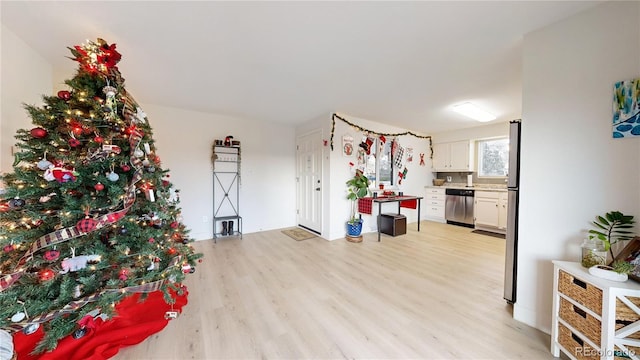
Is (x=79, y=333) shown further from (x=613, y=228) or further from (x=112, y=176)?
(x=613, y=228)

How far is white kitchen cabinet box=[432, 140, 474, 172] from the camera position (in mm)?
5102

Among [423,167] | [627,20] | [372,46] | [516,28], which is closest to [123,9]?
[372,46]

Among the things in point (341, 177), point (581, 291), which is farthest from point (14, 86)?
point (581, 291)

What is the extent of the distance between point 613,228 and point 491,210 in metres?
3.55

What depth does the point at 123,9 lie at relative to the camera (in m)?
1.48

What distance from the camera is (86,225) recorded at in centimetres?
122

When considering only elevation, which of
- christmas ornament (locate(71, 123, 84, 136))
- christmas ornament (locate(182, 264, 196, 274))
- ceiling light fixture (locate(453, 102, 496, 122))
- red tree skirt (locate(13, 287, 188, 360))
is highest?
ceiling light fixture (locate(453, 102, 496, 122))

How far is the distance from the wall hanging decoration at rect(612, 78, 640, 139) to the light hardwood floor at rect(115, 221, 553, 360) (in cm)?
148

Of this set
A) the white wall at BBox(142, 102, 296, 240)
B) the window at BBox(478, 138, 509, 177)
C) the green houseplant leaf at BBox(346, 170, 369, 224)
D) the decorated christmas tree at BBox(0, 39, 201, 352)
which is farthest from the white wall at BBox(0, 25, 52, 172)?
the window at BBox(478, 138, 509, 177)

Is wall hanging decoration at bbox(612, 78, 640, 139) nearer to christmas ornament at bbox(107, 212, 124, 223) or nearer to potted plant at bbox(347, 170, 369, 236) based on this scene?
potted plant at bbox(347, 170, 369, 236)

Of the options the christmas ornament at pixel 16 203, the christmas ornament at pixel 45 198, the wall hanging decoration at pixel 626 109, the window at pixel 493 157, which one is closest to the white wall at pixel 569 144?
the wall hanging decoration at pixel 626 109

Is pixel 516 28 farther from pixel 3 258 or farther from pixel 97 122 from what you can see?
pixel 3 258

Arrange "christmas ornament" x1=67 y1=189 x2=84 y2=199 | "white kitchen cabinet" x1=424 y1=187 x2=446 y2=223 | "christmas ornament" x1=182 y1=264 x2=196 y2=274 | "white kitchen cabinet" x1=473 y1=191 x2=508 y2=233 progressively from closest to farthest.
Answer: "christmas ornament" x1=67 y1=189 x2=84 y2=199 → "christmas ornament" x1=182 y1=264 x2=196 y2=274 → "white kitchen cabinet" x1=473 y1=191 x2=508 y2=233 → "white kitchen cabinet" x1=424 y1=187 x2=446 y2=223

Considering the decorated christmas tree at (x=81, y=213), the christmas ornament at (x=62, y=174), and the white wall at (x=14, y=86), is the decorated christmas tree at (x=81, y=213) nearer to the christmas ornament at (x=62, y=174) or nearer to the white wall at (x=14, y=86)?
the christmas ornament at (x=62, y=174)
